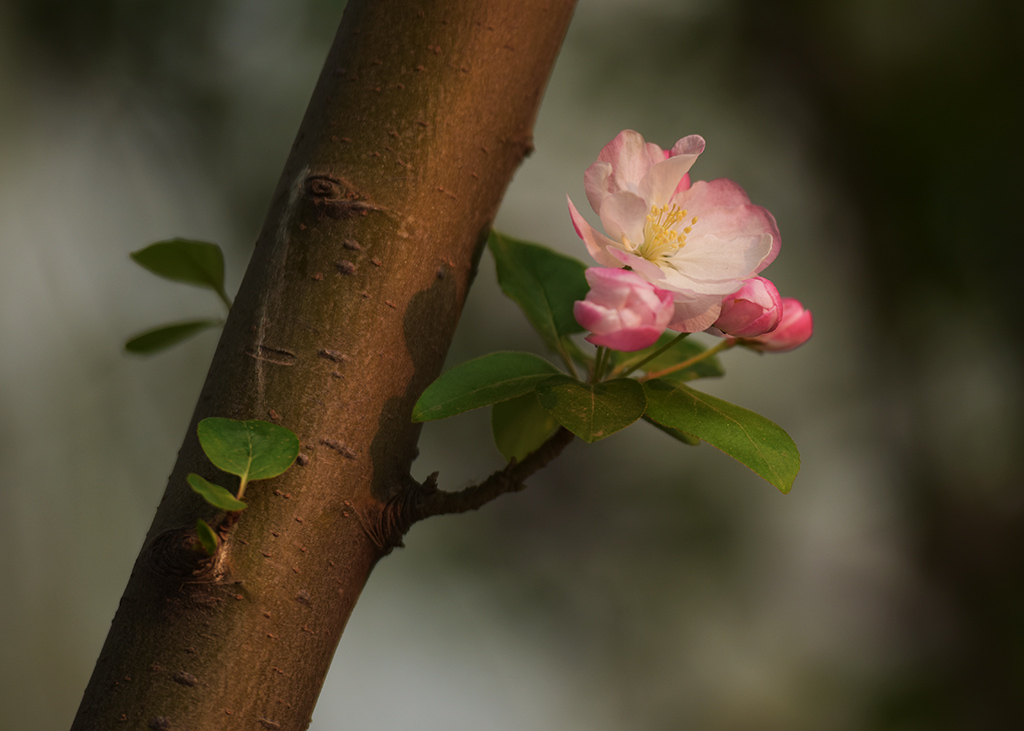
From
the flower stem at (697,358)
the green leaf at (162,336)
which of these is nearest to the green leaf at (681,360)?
the flower stem at (697,358)

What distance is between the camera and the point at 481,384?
1.16ft

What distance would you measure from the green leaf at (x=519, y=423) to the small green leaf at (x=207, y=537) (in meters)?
0.18

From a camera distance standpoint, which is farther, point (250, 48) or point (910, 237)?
point (910, 237)

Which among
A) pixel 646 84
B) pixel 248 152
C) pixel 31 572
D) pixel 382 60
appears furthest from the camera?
pixel 646 84

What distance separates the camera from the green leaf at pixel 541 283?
1.50ft

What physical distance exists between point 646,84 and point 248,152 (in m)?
0.74

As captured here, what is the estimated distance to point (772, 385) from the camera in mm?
1317

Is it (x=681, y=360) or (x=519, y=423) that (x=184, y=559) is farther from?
(x=681, y=360)

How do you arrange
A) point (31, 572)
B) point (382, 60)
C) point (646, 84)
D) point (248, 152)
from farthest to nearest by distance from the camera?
point (646, 84) → point (248, 152) → point (31, 572) → point (382, 60)

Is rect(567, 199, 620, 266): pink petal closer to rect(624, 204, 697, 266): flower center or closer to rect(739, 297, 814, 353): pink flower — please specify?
rect(624, 204, 697, 266): flower center

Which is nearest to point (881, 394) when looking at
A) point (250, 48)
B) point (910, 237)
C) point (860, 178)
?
point (910, 237)

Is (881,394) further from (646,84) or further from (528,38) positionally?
(528,38)

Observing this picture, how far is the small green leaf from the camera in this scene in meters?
0.29

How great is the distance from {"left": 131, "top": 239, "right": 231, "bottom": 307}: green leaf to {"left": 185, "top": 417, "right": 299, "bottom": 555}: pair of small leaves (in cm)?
20
